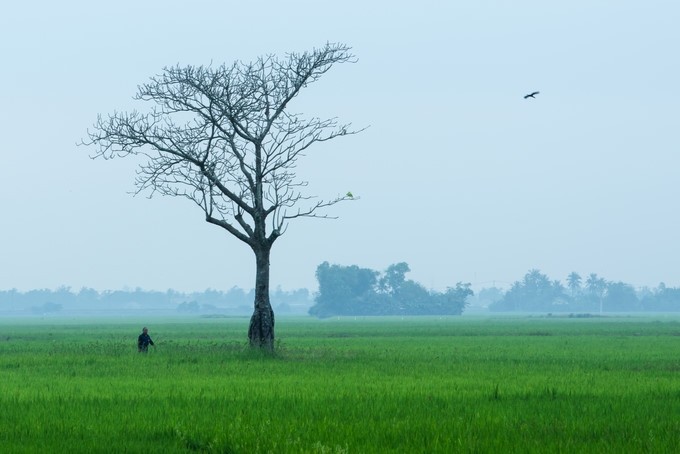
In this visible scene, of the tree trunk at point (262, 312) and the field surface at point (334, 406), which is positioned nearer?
the field surface at point (334, 406)

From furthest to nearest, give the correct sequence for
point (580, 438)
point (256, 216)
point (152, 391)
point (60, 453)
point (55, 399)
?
point (256, 216)
point (152, 391)
point (55, 399)
point (580, 438)
point (60, 453)

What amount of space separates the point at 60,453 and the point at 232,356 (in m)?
21.2

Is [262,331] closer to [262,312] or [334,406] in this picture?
[262,312]

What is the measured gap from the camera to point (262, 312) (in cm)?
3834

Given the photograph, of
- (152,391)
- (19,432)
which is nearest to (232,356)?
(152,391)

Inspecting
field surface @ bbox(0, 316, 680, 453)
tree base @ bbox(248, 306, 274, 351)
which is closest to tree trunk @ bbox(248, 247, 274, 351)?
tree base @ bbox(248, 306, 274, 351)

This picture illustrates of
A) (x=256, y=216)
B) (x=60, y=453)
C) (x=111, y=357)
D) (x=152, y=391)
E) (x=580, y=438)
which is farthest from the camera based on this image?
(x=256, y=216)

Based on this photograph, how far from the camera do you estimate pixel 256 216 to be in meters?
38.2

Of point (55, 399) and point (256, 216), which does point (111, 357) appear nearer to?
point (256, 216)

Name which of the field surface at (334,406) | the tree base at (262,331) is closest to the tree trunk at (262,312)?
the tree base at (262,331)

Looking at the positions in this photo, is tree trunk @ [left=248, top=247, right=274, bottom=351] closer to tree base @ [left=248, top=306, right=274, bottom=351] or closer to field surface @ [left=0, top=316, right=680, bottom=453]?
tree base @ [left=248, top=306, right=274, bottom=351]

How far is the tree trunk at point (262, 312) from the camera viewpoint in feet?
125

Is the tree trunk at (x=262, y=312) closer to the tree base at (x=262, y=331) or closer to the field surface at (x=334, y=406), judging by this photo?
the tree base at (x=262, y=331)

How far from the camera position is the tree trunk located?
38.1 meters
